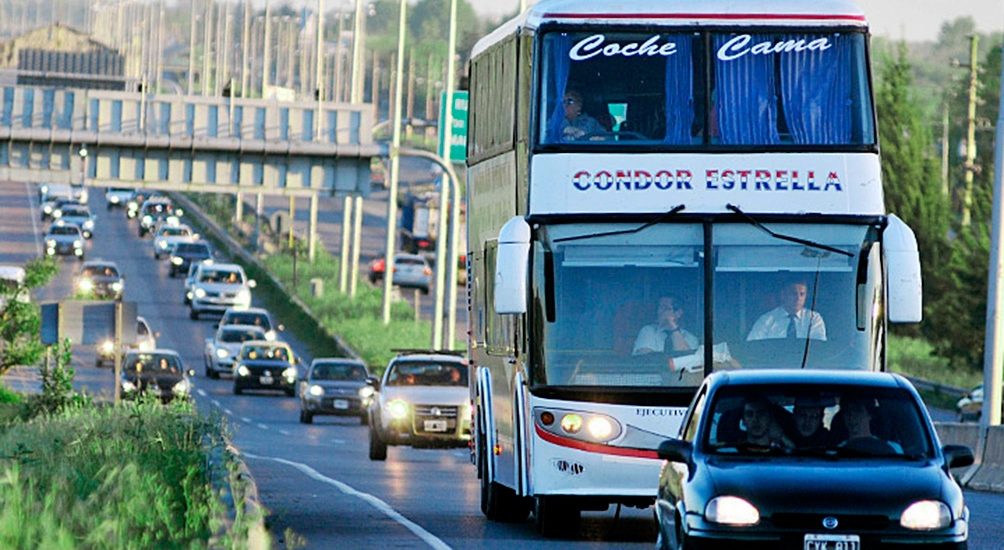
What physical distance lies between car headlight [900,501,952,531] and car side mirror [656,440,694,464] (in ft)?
4.17

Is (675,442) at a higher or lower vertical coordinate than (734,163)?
lower

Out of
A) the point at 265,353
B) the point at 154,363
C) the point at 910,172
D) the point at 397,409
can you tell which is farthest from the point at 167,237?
the point at 397,409

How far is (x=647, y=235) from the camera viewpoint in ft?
60.4

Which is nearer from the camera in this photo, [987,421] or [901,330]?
[987,421]

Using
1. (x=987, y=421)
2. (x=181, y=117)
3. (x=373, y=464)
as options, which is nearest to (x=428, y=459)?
(x=373, y=464)

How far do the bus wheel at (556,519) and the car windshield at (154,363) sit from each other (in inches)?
1576

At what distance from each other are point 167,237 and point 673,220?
89963 millimetres

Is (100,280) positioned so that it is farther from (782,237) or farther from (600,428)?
(782,237)

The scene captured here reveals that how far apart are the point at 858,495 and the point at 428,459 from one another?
25073 millimetres

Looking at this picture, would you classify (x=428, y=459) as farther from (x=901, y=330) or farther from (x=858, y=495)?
(x=901, y=330)

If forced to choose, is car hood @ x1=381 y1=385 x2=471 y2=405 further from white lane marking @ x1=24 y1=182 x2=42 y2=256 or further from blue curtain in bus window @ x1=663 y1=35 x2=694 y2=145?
white lane marking @ x1=24 y1=182 x2=42 y2=256

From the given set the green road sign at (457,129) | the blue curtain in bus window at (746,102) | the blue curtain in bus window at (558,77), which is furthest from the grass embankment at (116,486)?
the green road sign at (457,129)

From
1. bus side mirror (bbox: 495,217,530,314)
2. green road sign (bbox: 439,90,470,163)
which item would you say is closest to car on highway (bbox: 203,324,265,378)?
green road sign (bbox: 439,90,470,163)

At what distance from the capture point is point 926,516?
13.7 m
